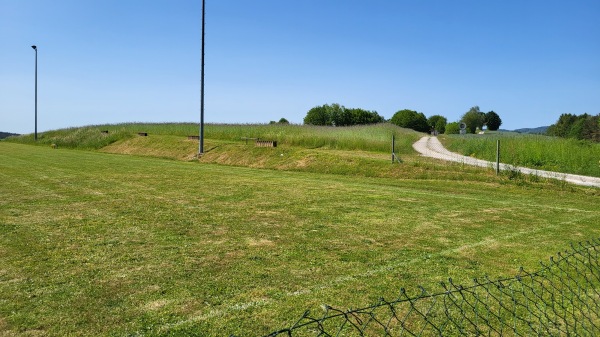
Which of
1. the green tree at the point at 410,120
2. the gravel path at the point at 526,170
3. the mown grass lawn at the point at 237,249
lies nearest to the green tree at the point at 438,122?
the green tree at the point at 410,120

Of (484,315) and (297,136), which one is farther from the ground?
(297,136)

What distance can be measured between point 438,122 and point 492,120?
77.4 feet

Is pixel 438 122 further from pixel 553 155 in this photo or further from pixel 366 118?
pixel 553 155

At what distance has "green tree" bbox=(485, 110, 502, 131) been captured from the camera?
5782 inches

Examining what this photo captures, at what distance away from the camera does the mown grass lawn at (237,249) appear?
454cm

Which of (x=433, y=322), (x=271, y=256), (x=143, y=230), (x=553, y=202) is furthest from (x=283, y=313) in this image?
(x=553, y=202)

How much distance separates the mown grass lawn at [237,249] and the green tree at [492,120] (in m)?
144

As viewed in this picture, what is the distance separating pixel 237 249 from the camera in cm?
688

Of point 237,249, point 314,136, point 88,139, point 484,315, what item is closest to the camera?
point 484,315

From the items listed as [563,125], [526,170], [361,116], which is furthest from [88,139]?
[563,125]

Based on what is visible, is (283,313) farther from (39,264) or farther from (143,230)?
(143,230)

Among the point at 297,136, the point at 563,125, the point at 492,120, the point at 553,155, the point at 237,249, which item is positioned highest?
the point at 492,120

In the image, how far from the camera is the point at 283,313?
4.50 metres

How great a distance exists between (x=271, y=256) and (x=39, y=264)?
3102mm
